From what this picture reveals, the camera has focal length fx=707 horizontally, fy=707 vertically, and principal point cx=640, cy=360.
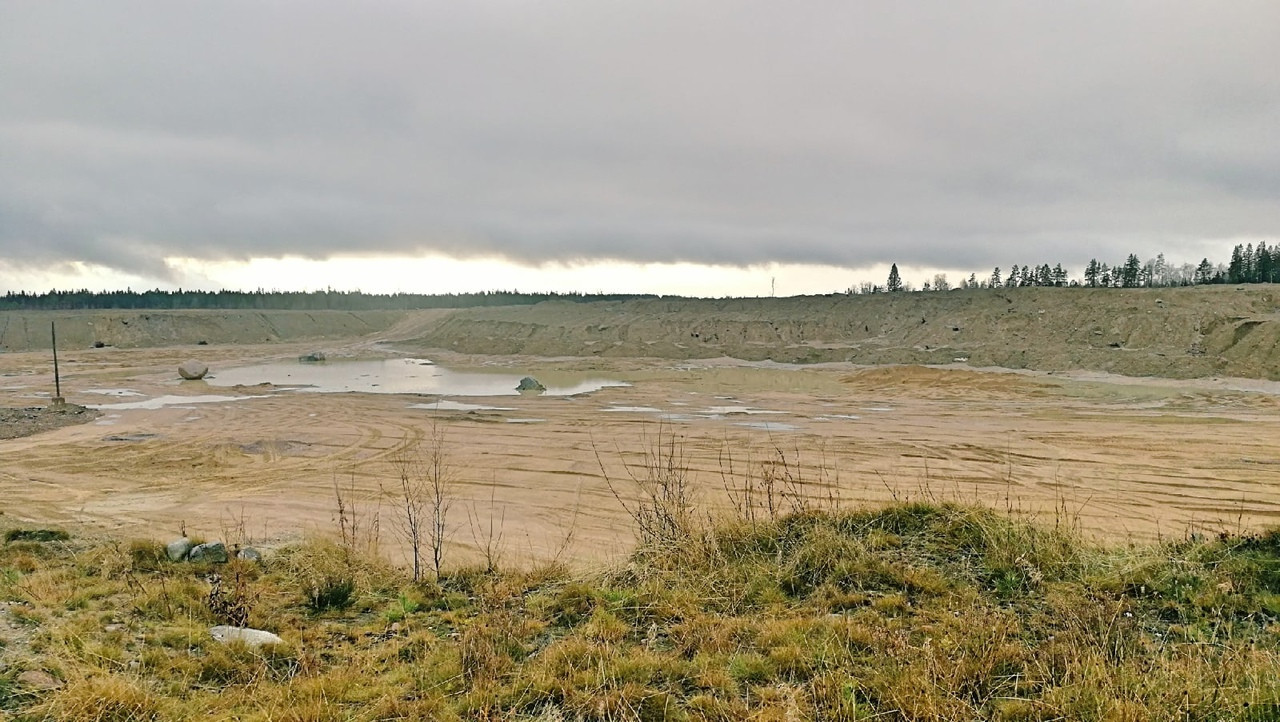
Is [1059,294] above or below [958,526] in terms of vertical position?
above

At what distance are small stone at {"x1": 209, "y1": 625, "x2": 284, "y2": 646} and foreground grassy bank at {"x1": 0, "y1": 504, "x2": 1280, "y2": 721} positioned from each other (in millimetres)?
136

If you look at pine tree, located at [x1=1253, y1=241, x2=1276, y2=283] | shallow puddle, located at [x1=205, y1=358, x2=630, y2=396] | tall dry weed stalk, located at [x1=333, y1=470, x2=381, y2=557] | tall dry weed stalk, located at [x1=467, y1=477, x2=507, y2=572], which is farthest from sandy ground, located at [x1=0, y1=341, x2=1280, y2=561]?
pine tree, located at [x1=1253, y1=241, x2=1276, y2=283]

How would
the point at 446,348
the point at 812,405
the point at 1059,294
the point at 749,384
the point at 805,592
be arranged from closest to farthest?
the point at 805,592 < the point at 812,405 < the point at 749,384 < the point at 1059,294 < the point at 446,348

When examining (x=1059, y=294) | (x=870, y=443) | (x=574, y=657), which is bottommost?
(x=870, y=443)

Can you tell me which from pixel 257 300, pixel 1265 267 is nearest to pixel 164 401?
pixel 1265 267

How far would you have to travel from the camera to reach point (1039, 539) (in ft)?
21.9

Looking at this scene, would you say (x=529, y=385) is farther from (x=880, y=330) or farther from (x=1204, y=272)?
(x=1204, y=272)

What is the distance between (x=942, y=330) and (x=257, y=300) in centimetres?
14778

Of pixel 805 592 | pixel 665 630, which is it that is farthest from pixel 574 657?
pixel 805 592

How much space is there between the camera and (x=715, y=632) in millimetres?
5215

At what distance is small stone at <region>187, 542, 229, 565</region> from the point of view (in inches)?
333

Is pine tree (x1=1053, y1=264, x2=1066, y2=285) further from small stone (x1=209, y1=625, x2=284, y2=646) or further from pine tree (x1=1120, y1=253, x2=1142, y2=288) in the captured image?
small stone (x1=209, y1=625, x2=284, y2=646)

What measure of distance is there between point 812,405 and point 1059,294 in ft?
106

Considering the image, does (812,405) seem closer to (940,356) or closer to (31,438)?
(940,356)
